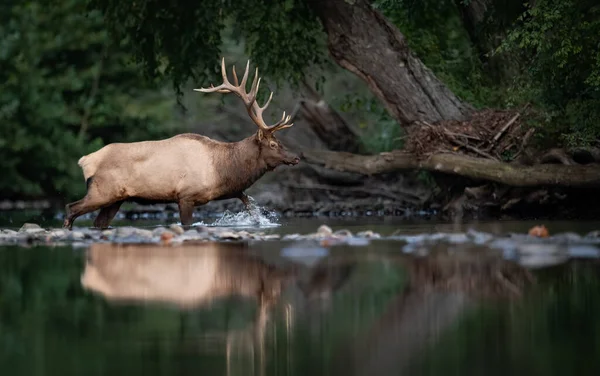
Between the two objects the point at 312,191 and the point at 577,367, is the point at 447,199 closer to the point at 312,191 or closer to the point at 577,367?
the point at 312,191

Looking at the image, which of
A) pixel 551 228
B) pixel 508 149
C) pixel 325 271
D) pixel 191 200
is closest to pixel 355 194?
pixel 508 149

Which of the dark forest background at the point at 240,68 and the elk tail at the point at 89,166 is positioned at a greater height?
the dark forest background at the point at 240,68

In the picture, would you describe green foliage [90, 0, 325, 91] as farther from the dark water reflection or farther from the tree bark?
the dark water reflection

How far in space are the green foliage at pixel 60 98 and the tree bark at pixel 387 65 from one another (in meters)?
8.74

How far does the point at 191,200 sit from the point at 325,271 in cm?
675

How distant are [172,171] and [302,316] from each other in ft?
28.4

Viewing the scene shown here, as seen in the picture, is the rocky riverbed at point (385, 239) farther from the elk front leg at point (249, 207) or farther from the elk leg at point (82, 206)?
the elk front leg at point (249, 207)

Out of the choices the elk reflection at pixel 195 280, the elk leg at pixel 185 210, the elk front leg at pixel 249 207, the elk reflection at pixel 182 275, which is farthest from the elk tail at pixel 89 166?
the elk reflection at pixel 182 275

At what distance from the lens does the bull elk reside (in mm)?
14695

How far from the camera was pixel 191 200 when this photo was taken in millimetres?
14914

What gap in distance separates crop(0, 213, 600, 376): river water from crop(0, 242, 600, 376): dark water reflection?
0.01 m

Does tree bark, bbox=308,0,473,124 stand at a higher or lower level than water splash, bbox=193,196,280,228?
higher

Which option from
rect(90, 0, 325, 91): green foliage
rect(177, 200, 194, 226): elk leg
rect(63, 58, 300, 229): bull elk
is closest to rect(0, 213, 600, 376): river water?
rect(63, 58, 300, 229): bull elk

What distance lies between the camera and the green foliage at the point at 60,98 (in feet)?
86.9
